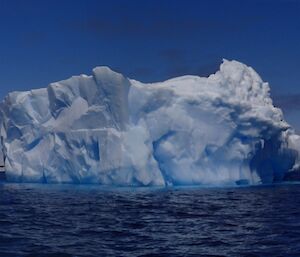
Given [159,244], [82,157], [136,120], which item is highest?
[136,120]

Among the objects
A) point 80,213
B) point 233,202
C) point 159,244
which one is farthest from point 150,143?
point 159,244

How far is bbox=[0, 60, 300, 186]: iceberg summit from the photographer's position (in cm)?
2358

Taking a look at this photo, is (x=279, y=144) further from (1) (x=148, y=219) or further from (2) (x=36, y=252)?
(2) (x=36, y=252)

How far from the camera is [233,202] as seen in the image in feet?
A: 56.1

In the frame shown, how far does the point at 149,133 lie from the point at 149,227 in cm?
1268

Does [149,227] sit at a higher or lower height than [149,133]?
lower

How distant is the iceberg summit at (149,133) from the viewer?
928 inches

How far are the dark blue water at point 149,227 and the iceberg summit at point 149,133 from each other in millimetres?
5647

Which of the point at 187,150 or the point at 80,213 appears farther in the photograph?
the point at 187,150

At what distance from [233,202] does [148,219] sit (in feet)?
17.3

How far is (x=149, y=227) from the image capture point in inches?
444

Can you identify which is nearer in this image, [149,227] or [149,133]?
[149,227]

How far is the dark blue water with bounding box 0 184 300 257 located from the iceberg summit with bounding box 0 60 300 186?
565 centimetres

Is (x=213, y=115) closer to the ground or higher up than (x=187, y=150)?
higher up
